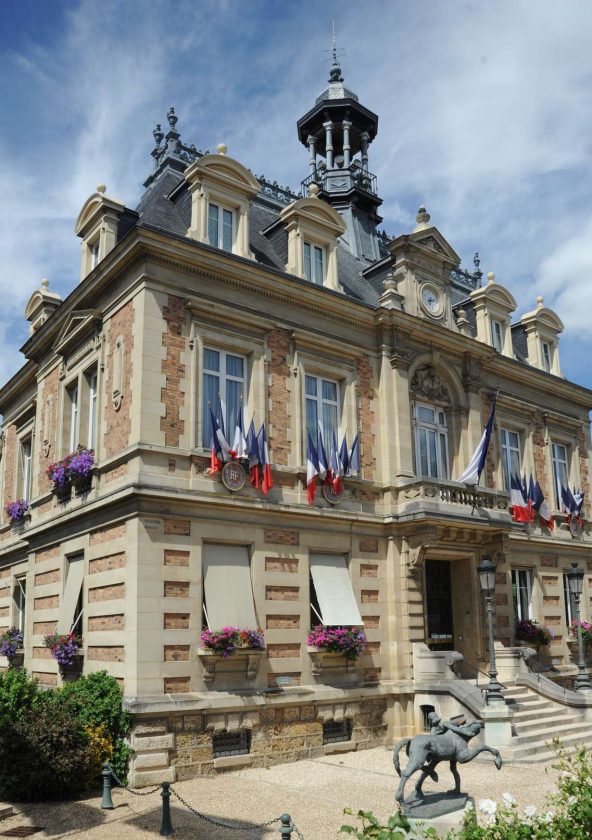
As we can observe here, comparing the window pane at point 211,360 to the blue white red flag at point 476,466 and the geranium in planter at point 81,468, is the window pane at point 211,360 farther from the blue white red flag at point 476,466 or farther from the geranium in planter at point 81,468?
the blue white red flag at point 476,466

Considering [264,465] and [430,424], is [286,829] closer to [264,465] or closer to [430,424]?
[264,465]

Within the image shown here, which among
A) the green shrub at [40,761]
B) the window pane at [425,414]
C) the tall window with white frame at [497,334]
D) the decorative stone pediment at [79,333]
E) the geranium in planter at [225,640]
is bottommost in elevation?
the green shrub at [40,761]

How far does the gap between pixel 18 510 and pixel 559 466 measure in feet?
58.9

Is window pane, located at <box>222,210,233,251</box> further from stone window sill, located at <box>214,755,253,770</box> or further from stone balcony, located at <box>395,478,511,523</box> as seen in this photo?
stone window sill, located at <box>214,755,253,770</box>

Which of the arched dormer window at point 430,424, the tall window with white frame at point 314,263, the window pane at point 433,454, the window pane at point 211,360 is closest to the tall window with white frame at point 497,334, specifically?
the arched dormer window at point 430,424

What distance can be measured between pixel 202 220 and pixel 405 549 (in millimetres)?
9385

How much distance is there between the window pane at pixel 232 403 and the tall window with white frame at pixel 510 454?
10.5 meters

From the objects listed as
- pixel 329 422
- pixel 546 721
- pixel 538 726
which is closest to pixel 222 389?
pixel 329 422

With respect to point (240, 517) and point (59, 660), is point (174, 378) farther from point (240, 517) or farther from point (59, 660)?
point (59, 660)

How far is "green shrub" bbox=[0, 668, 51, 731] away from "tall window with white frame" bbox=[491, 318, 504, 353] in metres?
17.5

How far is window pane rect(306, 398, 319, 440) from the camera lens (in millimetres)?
19777

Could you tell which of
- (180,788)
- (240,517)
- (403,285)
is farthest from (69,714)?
(403,285)

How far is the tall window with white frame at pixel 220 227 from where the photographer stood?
19.1 meters

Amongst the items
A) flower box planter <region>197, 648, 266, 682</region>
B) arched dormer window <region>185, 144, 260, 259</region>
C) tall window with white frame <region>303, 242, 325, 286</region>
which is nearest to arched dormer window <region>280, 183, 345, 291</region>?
tall window with white frame <region>303, 242, 325, 286</region>
